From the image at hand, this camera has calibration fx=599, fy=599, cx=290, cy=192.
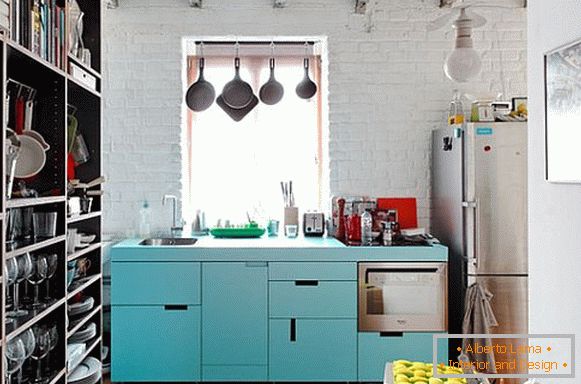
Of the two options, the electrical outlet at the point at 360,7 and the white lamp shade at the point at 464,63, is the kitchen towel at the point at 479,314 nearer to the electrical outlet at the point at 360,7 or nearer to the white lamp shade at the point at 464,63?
the white lamp shade at the point at 464,63

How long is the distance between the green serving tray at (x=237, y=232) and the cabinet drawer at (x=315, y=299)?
63 centimetres

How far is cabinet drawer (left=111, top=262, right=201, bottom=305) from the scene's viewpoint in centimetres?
350

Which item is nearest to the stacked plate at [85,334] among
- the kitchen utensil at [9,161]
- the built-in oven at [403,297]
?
the kitchen utensil at [9,161]

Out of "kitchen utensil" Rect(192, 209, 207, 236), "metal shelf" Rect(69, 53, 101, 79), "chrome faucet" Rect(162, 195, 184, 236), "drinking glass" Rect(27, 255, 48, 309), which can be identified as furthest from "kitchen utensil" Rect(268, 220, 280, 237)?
"drinking glass" Rect(27, 255, 48, 309)

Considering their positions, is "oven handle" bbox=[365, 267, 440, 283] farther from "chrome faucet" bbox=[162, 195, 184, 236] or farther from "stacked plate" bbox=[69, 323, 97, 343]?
"stacked plate" bbox=[69, 323, 97, 343]

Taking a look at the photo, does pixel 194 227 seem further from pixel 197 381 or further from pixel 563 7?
pixel 563 7

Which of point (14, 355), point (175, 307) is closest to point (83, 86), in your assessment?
point (14, 355)

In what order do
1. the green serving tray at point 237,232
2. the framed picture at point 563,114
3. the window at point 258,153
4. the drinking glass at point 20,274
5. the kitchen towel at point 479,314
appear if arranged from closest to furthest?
the framed picture at point 563,114, the drinking glass at point 20,274, the kitchen towel at point 479,314, the green serving tray at point 237,232, the window at point 258,153

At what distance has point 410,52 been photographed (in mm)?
4188

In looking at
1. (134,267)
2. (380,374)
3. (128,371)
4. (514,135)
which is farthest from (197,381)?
(514,135)

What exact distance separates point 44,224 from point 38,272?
18 centimetres

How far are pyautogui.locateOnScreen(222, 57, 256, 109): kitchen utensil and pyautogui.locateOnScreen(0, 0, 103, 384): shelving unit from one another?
124cm

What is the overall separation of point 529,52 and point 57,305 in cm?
194

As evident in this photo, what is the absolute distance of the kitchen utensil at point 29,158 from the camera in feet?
7.41
